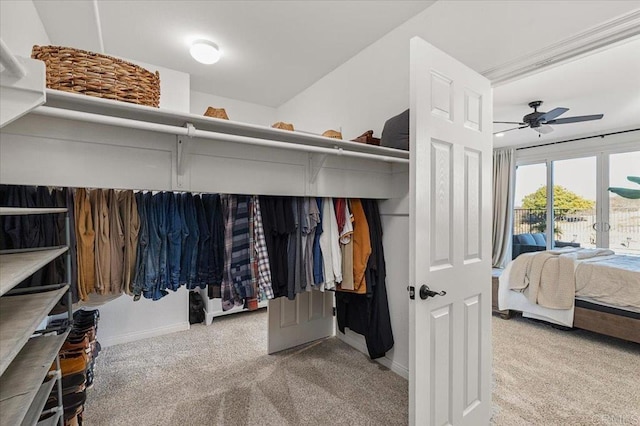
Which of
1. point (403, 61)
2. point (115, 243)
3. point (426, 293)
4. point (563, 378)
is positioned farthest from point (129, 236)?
point (563, 378)

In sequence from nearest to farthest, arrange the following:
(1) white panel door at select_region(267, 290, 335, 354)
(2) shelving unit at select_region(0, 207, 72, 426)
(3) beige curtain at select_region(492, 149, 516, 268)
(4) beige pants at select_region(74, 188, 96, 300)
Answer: (2) shelving unit at select_region(0, 207, 72, 426) < (4) beige pants at select_region(74, 188, 96, 300) < (1) white panel door at select_region(267, 290, 335, 354) < (3) beige curtain at select_region(492, 149, 516, 268)

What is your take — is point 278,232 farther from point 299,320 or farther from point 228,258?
point 299,320

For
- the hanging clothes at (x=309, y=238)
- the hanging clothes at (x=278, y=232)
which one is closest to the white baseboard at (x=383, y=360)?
the hanging clothes at (x=309, y=238)

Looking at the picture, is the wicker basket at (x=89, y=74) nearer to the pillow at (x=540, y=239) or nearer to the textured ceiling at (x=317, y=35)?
the textured ceiling at (x=317, y=35)

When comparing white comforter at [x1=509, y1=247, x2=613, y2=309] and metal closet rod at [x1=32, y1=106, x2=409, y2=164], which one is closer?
metal closet rod at [x1=32, y1=106, x2=409, y2=164]

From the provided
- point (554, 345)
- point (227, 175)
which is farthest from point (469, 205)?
point (554, 345)

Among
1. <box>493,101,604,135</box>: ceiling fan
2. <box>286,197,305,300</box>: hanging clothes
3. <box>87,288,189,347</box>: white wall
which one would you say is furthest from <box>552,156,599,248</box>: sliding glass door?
<box>87,288,189,347</box>: white wall

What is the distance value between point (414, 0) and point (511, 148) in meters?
4.96

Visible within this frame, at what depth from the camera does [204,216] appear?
1.79m

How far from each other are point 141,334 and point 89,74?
2627 millimetres

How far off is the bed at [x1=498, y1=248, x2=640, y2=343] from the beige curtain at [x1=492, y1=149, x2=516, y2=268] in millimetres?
2162

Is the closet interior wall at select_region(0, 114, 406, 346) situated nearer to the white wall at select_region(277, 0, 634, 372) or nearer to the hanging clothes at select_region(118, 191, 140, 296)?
the hanging clothes at select_region(118, 191, 140, 296)

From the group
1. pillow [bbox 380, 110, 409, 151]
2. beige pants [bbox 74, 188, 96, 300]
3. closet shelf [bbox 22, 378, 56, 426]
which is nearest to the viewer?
closet shelf [bbox 22, 378, 56, 426]

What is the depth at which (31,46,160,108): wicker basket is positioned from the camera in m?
1.20
